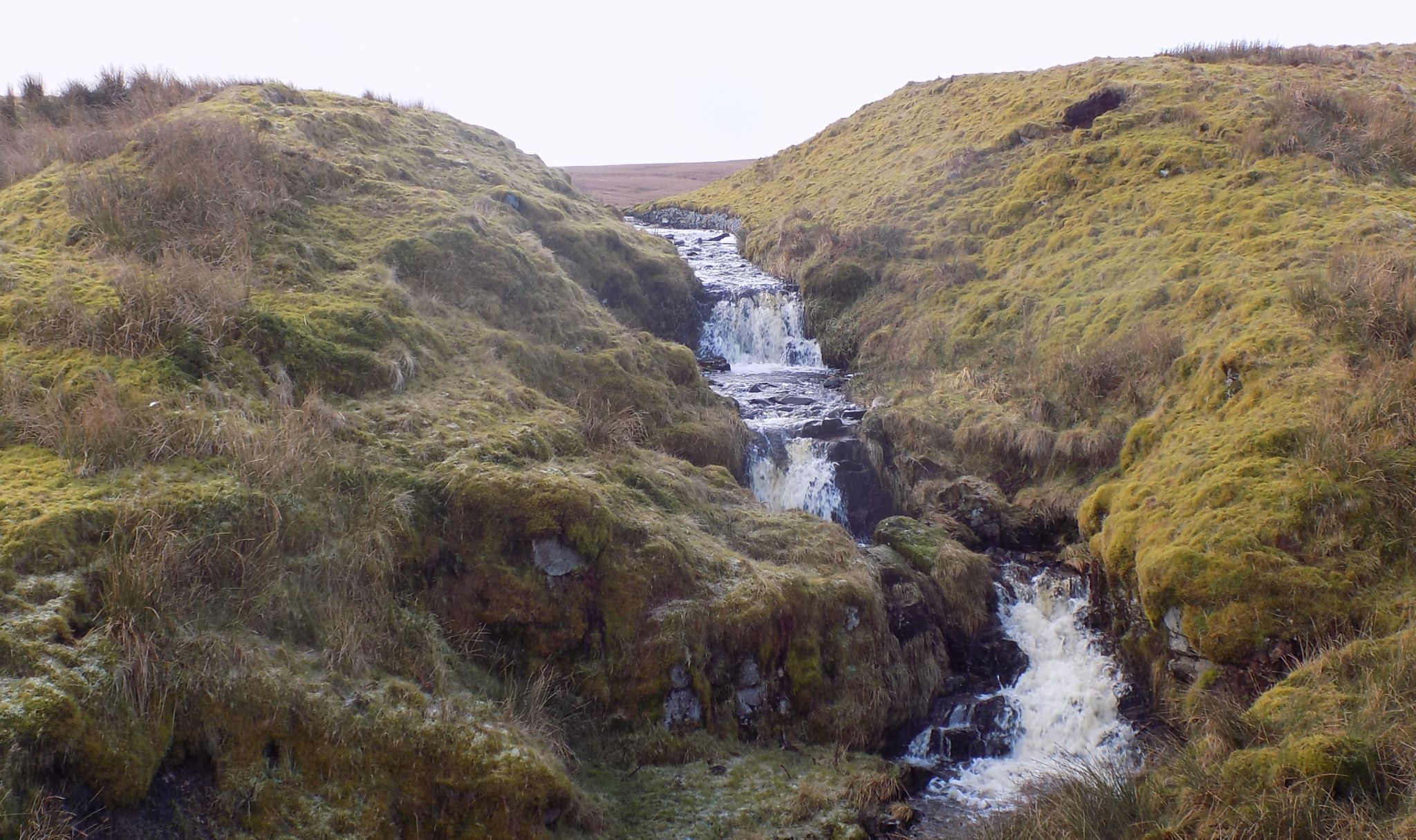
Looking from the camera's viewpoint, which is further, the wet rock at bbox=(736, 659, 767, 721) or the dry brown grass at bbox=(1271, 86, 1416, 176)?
the dry brown grass at bbox=(1271, 86, 1416, 176)

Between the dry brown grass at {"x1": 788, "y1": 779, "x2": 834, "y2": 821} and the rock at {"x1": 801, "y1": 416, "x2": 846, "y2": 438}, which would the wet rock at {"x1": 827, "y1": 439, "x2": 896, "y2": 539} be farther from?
the dry brown grass at {"x1": 788, "y1": 779, "x2": 834, "y2": 821}

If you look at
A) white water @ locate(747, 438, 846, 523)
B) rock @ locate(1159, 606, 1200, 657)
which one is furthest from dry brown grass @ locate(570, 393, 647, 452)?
rock @ locate(1159, 606, 1200, 657)

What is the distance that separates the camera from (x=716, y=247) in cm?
2825

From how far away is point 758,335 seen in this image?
67.2 feet

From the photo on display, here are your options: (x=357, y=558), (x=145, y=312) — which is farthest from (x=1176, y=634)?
(x=145, y=312)

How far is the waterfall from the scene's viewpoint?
20.1 m

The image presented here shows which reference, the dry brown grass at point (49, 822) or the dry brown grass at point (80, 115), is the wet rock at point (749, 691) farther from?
the dry brown grass at point (80, 115)

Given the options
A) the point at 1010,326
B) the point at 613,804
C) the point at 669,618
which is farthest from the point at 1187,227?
the point at 613,804

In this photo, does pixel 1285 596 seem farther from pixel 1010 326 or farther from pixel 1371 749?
pixel 1010 326

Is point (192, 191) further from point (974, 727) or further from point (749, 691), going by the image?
point (974, 727)

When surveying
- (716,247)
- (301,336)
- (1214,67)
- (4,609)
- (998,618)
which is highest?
(1214,67)

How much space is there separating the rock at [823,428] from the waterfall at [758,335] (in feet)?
17.5

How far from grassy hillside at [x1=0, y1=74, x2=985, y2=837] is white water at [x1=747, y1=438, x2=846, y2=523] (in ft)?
2.37

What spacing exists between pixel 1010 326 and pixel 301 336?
12.6 meters
